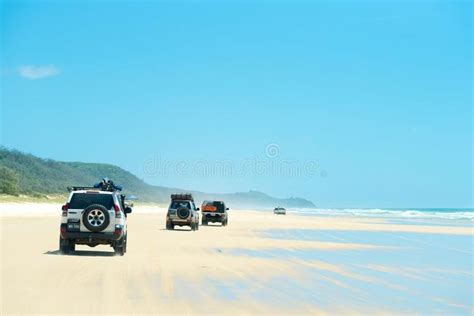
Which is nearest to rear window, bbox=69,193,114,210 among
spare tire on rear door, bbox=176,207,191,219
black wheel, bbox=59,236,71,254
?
black wheel, bbox=59,236,71,254

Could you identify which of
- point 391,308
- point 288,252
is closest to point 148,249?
point 288,252

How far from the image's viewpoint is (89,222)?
74.7ft

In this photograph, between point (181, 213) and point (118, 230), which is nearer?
point (118, 230)

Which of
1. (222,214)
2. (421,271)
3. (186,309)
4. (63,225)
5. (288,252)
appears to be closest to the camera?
(186,309)

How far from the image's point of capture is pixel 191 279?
677 inches

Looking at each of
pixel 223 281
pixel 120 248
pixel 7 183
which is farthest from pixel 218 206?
pixel 7 183

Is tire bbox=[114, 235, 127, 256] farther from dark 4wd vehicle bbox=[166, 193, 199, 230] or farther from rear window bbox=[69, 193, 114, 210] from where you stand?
dark 4wd vehicle bbox=[166, 193, 199, 230]

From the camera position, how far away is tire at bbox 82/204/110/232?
22.7m

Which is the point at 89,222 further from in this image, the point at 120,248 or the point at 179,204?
the point at 179,204

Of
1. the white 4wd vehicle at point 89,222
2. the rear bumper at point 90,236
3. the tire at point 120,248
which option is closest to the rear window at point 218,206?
the tire at point 120,248

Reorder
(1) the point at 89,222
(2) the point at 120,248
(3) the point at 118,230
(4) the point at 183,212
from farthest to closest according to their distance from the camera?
(4) the point at 183,212 → (2) the point at 120,248 → (3) the point at 118,230 → (1) the point at 89,222

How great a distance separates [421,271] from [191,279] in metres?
7.30

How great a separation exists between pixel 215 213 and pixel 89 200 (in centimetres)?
3201

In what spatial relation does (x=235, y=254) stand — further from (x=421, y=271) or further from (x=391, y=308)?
(x=391, y=308)
